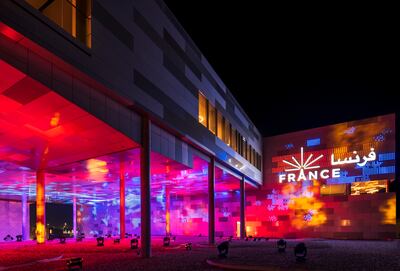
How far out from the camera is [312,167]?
4869 centimetres

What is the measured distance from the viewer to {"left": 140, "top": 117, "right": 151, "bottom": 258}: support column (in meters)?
21.2

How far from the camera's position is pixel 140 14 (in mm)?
22000

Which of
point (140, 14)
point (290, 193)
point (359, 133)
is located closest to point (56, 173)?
point (140, 14)

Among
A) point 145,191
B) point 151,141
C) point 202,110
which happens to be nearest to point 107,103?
point 151,141

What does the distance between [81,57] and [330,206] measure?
37.6 m

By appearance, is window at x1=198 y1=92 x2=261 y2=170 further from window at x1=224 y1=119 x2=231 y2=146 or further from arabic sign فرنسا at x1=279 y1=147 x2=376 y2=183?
arabic sign فرنسا at x1=279 y1=147 x2=376 y2=183

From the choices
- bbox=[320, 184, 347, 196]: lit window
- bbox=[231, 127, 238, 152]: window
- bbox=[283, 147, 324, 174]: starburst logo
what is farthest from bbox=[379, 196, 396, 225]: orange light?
bbox=[231, 127, 238, 152]: window

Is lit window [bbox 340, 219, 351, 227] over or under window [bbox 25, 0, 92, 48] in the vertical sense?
under

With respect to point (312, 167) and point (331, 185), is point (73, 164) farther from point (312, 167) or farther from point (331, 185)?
point (331, 185)

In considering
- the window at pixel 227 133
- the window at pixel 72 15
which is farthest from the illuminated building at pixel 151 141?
the window at pixel 227 133

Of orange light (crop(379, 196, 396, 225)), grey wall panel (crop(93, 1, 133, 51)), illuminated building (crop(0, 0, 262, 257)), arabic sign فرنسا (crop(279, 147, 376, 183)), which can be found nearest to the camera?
illuminated building (crop(0, 0, 262, 257))

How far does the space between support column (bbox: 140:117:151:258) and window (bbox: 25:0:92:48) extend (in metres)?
6.65

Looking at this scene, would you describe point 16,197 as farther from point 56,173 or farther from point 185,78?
point 185,78

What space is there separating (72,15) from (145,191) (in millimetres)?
9885
